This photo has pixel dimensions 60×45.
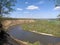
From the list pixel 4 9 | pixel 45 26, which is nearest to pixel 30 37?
pixel 45 26

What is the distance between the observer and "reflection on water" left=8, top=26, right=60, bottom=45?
2.05 m

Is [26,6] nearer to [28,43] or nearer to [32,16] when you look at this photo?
[32,16]

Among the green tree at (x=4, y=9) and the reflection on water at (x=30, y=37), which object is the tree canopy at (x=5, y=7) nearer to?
the green tree at (x=4, y=9)

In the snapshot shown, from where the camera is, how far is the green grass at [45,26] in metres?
2.06

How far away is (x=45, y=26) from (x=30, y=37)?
24cm

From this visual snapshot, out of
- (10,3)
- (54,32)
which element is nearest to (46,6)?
(54,32)

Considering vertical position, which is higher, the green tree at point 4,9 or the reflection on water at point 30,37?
the green tree at point 4,9

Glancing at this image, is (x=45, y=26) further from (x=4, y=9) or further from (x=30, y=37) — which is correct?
(x=4, y=9)

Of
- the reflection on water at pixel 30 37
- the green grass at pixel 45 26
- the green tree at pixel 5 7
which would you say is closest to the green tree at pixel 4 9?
the green tree at pixel 5 7

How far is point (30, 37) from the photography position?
211cm

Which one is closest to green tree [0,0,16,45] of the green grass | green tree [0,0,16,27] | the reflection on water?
green tree [0,0,16,27]

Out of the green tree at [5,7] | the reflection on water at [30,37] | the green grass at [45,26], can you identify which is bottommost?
the reflection on water at [30,37]

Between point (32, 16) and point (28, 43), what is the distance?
1.18 ft

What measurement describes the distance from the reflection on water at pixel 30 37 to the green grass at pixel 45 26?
64 millimetres
